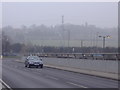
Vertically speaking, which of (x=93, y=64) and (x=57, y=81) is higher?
(x=93, y=64)

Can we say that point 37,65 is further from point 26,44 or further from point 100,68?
point 26,44

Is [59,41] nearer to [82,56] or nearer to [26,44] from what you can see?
[26,44]

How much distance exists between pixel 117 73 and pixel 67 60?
1842 centimetres

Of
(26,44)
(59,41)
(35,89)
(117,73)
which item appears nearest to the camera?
(35,89)

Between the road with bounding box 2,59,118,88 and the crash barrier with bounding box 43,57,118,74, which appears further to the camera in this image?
the crash barrier with bounding box 43,57,118,74

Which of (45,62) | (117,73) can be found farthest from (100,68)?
(45,62)

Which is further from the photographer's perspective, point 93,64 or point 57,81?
point 93,64

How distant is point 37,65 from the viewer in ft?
168

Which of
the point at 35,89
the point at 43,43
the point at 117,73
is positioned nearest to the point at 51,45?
the point at 43,43

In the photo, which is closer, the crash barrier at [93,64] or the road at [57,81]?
the road at [57,81]

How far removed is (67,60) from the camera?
5128 centimetres

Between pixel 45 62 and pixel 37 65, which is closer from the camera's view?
pixel 37 65

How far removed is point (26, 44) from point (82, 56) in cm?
8595

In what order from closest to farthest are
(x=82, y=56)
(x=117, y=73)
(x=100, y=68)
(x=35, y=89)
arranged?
(x=35, y=89) < (x=117, y=73) < (x=100, y=68) < (x=82, y=56)
